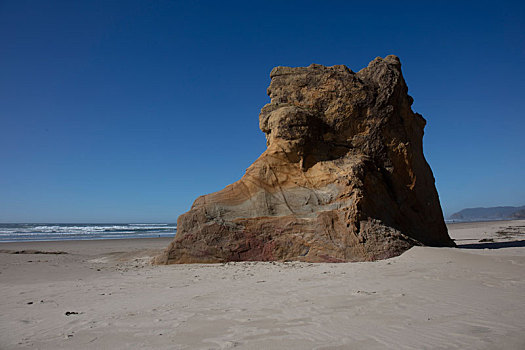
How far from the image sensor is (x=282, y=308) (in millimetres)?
3760

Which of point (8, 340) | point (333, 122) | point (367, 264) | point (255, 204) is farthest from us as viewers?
point (333, 122)

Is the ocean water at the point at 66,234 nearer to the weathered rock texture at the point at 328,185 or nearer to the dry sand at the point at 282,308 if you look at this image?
the weathered rock texture at the point at 328,185

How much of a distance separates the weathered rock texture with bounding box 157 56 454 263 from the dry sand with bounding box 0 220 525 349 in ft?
4.30

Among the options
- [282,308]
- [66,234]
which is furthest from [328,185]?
[66,234]

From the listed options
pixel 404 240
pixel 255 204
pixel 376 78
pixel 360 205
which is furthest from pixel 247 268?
pixel 376 78

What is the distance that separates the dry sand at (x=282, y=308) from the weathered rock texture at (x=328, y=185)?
1310mm

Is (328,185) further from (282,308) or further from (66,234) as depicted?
(66,234)

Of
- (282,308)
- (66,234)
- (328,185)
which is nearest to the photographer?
(282,308)

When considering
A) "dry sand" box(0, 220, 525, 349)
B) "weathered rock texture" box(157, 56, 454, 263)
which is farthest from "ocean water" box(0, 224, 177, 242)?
"dry sand" box(0, 220, 525, 349)

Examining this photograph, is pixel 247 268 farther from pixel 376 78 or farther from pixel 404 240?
pixel 376 78

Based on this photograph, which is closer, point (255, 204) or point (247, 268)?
point (247, 268)

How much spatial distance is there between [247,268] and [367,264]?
236 centimetres

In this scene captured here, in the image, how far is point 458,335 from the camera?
2852 mm

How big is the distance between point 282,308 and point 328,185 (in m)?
5.21
